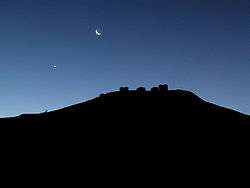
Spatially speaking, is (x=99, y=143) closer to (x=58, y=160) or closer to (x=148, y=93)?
(x=58, y=160)

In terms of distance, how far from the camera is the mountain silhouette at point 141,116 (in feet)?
151

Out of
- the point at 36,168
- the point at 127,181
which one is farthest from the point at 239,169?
the point at 36,168

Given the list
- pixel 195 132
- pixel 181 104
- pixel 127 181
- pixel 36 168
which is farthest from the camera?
pixel 181 104

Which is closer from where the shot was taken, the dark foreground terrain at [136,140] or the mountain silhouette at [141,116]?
the dark foreground terrain at [136,140]

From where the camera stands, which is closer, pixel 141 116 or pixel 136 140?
pixel 136 140

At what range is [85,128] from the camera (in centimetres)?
4612

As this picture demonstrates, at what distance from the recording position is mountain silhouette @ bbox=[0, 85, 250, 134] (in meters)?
46.1

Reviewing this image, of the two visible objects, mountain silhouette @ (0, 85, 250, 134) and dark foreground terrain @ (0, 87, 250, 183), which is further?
mountain silhouette @ (0, 85, 250, 134)

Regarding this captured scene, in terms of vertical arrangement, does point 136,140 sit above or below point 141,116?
below

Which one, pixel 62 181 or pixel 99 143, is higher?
pixel 99 143

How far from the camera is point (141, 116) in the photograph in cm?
4719

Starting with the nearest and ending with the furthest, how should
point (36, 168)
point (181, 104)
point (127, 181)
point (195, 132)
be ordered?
point (127, 181) → point (36, 168) → point (195, 132) → point (181, 104)

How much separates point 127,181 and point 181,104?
1520 centimetres

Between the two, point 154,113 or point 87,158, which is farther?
point 154,113
